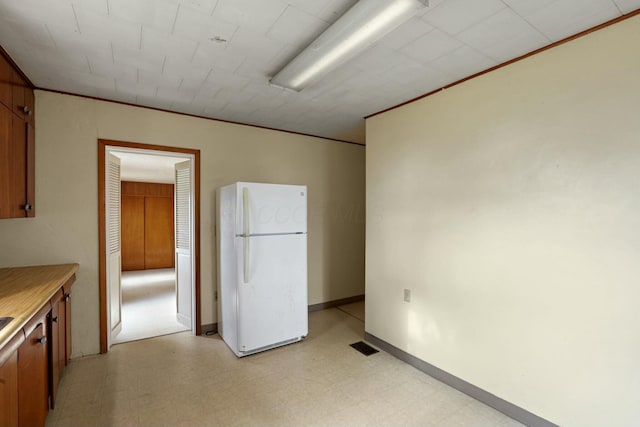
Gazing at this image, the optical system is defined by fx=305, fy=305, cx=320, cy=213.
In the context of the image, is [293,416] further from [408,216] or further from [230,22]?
[230,22]

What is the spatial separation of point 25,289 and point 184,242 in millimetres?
A: 1832

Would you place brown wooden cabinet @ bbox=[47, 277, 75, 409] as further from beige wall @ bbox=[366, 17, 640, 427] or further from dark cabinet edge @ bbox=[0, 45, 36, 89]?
beige wall @ bbox=[366, 17, 640, 427]

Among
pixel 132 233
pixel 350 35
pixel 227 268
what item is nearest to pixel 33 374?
pixel 227 268

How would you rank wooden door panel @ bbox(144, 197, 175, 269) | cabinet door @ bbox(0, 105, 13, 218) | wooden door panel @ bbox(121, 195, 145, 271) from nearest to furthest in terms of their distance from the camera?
cabinet door @ bbox(0, 105, 13, 218), wooden door panel @ bbox(121, 195, 145, 271), wooden door panel @ bbox(144, 197, 175, 269)

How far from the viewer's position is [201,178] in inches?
136

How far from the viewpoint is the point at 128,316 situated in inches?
160

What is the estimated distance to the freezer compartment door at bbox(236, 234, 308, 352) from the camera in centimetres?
294

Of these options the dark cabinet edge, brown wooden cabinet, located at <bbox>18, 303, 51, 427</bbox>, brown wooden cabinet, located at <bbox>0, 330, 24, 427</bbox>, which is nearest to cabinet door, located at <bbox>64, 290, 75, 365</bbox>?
brown wooden cabinet, located at <bbox>18, 303, 51, 427</bbox>

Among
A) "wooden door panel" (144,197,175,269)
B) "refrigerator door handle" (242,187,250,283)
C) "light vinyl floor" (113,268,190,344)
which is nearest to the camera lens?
"refrigerator door handle" (242,187,250,283)

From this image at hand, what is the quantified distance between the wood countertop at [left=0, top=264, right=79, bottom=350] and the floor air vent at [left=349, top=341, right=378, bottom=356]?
258 centimetres

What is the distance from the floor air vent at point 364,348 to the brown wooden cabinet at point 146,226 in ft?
20.3

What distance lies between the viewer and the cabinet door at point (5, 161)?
6.48 feet

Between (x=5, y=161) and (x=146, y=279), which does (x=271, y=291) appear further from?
(x=146, y=279)

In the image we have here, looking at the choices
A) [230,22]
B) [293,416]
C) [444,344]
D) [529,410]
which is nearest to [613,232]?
[529,410]
